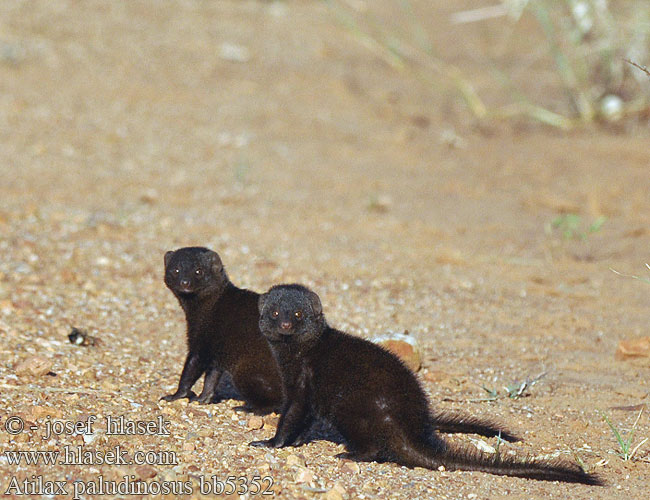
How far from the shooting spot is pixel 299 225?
7.60 metres

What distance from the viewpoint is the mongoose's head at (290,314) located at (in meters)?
4.01

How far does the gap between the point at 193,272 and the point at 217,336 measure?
1.16ft

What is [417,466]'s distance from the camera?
387cm

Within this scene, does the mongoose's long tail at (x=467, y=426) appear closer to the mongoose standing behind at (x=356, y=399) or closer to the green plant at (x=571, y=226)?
the mongoose standing behind at (x=356, y=399)

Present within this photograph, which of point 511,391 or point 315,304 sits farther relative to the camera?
point 511,391

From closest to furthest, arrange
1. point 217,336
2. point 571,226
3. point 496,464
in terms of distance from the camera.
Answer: point 496,464
point 217,336
point 571,226

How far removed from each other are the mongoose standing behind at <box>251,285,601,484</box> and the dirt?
0.08m

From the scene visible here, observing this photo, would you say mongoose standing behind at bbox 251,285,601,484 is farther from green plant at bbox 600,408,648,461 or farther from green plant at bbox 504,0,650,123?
green plant at bbox 504,0,650,123

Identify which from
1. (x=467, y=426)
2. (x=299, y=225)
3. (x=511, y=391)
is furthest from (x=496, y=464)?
(x=299, y=225)

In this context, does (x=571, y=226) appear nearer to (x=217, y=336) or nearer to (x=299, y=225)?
(x=299, y=225)

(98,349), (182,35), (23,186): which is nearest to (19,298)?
(98,349)

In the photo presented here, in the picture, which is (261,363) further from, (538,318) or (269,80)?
(269,80)

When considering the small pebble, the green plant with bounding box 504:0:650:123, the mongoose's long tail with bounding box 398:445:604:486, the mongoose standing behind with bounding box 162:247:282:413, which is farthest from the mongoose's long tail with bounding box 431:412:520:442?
the green plant with bounding box 504:0:650:123

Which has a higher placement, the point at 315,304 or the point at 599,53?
the point at 599,53
